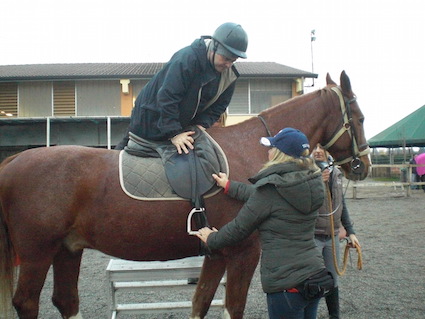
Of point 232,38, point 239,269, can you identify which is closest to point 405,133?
point 232,38

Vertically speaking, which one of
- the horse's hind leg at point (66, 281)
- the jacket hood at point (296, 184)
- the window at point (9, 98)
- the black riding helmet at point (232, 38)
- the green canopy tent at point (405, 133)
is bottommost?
the horse's hind leg at point (66, 281)

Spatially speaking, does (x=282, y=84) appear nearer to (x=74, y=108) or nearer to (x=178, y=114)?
(x=74, y=108)

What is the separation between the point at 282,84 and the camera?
66.7 ft

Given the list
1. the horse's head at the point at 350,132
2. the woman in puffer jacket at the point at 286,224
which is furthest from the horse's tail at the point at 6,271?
the horse's head at the point at 350,132

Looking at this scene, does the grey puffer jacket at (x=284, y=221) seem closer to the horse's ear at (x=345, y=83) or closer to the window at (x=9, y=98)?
the horse's ear at (x=345, y=83)

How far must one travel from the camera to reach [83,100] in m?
19.7

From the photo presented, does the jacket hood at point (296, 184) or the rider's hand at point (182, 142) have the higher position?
the rider's hand at point (182, 142)

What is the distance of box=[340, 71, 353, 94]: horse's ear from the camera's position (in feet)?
10.3

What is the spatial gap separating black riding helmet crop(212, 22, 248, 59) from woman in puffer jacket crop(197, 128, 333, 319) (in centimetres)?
81

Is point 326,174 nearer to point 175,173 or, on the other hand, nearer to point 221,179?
point 221,179

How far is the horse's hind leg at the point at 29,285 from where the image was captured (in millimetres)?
2676

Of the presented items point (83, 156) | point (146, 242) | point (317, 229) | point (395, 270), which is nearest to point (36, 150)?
point (83, 156)

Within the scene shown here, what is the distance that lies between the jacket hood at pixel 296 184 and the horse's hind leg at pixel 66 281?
1.82m

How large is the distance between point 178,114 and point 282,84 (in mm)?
18451
